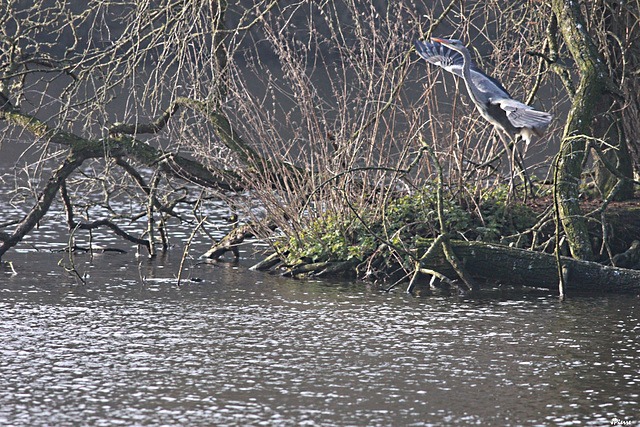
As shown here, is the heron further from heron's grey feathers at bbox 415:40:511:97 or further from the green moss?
the green moss

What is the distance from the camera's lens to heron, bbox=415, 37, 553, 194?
872cm

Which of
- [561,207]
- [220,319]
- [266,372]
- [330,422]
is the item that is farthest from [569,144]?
[330,422]

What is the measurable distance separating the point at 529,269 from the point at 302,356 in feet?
10.6

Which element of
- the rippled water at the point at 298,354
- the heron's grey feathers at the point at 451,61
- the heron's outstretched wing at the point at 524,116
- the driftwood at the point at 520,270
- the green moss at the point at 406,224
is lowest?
the rippled water at the point at 298,354

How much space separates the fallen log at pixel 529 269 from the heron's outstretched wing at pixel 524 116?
1320 mm

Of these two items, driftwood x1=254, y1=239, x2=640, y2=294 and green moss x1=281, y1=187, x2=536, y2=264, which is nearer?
driftwood x1=254, y1=239, x2=640, y2=294

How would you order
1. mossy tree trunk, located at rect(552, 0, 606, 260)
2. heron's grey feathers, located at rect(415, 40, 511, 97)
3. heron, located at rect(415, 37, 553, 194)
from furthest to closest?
mossy tree trunk, located at rect(552, 0, 606, 260)
heron's grey feathers, located at rect(415, 40, 511, 97)
heron, located at rect(415, 37, 553, 194)

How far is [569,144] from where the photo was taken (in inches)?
381

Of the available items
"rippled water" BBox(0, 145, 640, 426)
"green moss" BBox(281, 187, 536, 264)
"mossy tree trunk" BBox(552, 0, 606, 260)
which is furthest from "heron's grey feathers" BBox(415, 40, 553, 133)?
"rippled water" BBox(0, 145, 640, 426)

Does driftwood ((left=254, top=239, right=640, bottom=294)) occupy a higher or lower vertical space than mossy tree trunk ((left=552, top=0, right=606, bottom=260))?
lower

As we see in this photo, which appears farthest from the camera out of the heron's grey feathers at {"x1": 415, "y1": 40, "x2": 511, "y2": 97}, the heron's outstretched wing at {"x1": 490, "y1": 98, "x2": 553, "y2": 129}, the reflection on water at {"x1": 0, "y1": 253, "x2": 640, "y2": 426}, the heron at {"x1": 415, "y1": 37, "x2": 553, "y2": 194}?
the heron's grey feathers at {"x1": 415, "y1": 40, "x2": 511, "y2": 97}

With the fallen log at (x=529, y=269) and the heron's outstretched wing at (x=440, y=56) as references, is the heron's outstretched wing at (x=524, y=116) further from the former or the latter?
the fallen log at (x=529, y=269)

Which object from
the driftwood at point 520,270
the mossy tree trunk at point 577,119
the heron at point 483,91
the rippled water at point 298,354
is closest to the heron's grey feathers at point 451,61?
the heron at point 483,91

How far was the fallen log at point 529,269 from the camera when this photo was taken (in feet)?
30.0
